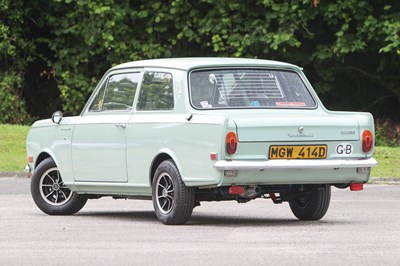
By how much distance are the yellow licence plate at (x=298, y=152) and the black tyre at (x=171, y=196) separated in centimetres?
92

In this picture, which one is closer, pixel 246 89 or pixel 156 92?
pixel 246 89

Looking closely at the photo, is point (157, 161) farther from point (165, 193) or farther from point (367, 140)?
point (367, 140)

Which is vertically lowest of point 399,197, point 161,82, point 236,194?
point 399,197

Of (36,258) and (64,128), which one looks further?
(64,128)

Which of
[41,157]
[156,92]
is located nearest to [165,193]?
[156,92]

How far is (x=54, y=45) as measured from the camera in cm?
3453

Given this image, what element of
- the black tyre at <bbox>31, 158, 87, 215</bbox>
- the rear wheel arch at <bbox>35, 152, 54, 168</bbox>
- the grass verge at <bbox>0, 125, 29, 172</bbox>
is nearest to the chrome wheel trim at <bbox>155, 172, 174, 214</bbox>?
the black tyre at <bbox>31, 158, 87, 215</bbox>

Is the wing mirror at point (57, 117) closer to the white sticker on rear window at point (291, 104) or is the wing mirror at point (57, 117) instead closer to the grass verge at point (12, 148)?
the white sticker on rear window at point (291, 104)

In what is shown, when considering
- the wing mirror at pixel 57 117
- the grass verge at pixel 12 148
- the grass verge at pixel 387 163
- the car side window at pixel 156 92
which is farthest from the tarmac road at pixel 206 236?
the grass verge at pixel 12 148

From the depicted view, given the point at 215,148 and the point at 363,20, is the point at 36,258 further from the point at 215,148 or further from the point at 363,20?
the point at 363,20

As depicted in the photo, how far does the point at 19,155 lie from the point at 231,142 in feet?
44.9

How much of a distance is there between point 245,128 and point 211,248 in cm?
218

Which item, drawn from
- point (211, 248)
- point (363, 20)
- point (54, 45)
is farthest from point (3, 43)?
point (211, 248)

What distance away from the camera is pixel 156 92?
14.1 m
